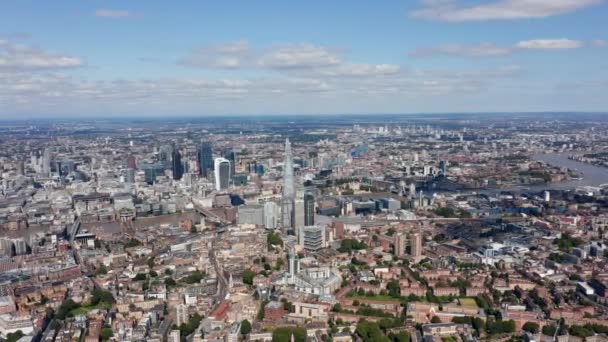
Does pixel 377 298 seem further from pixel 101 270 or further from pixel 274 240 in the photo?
pixel 101 270

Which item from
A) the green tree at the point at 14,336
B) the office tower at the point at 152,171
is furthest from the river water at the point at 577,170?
the green tree at the point at 14,336

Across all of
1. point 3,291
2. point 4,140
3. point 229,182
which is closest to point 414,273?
point 3,291

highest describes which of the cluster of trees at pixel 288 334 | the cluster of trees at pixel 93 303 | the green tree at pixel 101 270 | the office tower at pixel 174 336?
the office tower at pixel 174 336

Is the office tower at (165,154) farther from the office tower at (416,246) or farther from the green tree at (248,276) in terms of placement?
the green tree at (248,276)

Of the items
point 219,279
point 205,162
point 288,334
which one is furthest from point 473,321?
point 205,162

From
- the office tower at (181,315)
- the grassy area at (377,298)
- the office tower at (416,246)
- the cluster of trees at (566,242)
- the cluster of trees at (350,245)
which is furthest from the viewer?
the cluster of trees at (350,245)

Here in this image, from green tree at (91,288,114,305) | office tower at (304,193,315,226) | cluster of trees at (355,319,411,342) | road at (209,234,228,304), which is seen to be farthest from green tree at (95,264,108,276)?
cluster of trees at (355,319,411,342)
